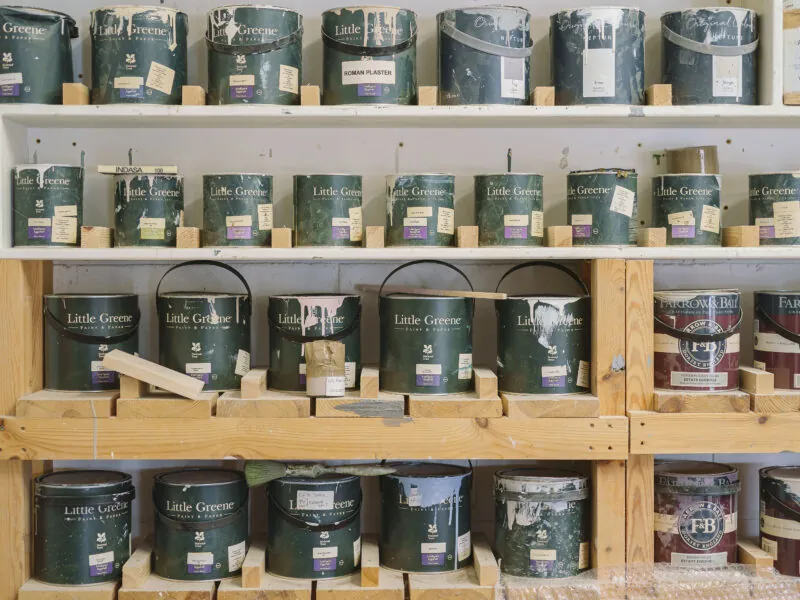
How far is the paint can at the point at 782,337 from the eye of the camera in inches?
103

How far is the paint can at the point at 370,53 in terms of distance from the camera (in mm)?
2568

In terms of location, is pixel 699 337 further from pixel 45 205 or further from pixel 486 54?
pixel 45 205

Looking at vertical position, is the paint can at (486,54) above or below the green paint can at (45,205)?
above

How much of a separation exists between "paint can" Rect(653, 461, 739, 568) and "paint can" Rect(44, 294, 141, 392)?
1.51 meters

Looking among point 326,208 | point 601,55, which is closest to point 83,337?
point 326,208

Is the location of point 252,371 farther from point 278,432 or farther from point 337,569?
point 337,569

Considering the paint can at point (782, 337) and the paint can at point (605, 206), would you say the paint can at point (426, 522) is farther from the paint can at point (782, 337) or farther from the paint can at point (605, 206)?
the paint can at point (782, 337)

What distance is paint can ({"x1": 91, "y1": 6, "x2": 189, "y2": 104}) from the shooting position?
257cm

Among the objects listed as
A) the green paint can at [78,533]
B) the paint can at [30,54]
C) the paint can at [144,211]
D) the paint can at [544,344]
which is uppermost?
the paint can at [30,54]

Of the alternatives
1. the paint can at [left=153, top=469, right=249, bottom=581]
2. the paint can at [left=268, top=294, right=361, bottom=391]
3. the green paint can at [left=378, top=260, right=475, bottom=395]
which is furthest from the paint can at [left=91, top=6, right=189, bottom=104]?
the paint can at [left=153, top=469, right=249, bottom=581]

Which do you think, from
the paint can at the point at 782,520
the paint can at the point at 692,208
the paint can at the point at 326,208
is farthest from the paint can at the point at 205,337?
the paint can at the point at 782,520

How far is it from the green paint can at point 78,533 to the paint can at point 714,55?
1861 millimetres

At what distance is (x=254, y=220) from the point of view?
2.61 meters

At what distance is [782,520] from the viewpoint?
8.61ft
